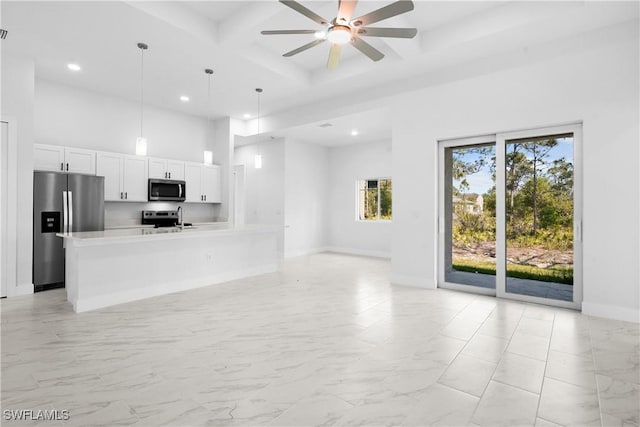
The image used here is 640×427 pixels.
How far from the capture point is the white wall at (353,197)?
8002mm

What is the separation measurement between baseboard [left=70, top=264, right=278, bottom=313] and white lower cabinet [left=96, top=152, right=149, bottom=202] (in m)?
2.36

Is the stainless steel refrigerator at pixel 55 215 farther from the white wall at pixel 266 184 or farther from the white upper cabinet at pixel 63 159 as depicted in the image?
the white wall at pixel 266 184

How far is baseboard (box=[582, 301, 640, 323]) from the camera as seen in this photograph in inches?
132

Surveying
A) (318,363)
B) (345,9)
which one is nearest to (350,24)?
(345,9)

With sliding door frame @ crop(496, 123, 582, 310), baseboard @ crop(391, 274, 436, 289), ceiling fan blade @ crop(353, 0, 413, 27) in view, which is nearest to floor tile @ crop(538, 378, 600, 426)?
sliding door frame @ crop(496, 123, 582, 310)

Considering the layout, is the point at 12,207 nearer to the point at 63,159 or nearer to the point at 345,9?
the point at 63,159

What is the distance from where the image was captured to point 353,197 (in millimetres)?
8562

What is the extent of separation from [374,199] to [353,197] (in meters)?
0.56

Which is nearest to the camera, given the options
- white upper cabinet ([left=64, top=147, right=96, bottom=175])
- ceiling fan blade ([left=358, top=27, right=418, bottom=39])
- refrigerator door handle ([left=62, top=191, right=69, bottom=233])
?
ceiling fan blade ([left=358, top=27, right=418, bottom=39])

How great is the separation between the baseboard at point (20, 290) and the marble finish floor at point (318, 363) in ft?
→ 0.76

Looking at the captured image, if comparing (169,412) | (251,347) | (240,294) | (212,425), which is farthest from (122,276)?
(212,425)

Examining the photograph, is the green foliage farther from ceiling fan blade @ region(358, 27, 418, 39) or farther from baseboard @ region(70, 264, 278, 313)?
baseboard @ region(70, 264, 278, 313)

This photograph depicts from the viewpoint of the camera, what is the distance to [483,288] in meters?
4.45

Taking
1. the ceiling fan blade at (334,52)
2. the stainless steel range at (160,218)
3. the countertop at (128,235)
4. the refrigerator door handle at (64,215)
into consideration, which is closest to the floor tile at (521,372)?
the ceiling fan blade at (334,52)
